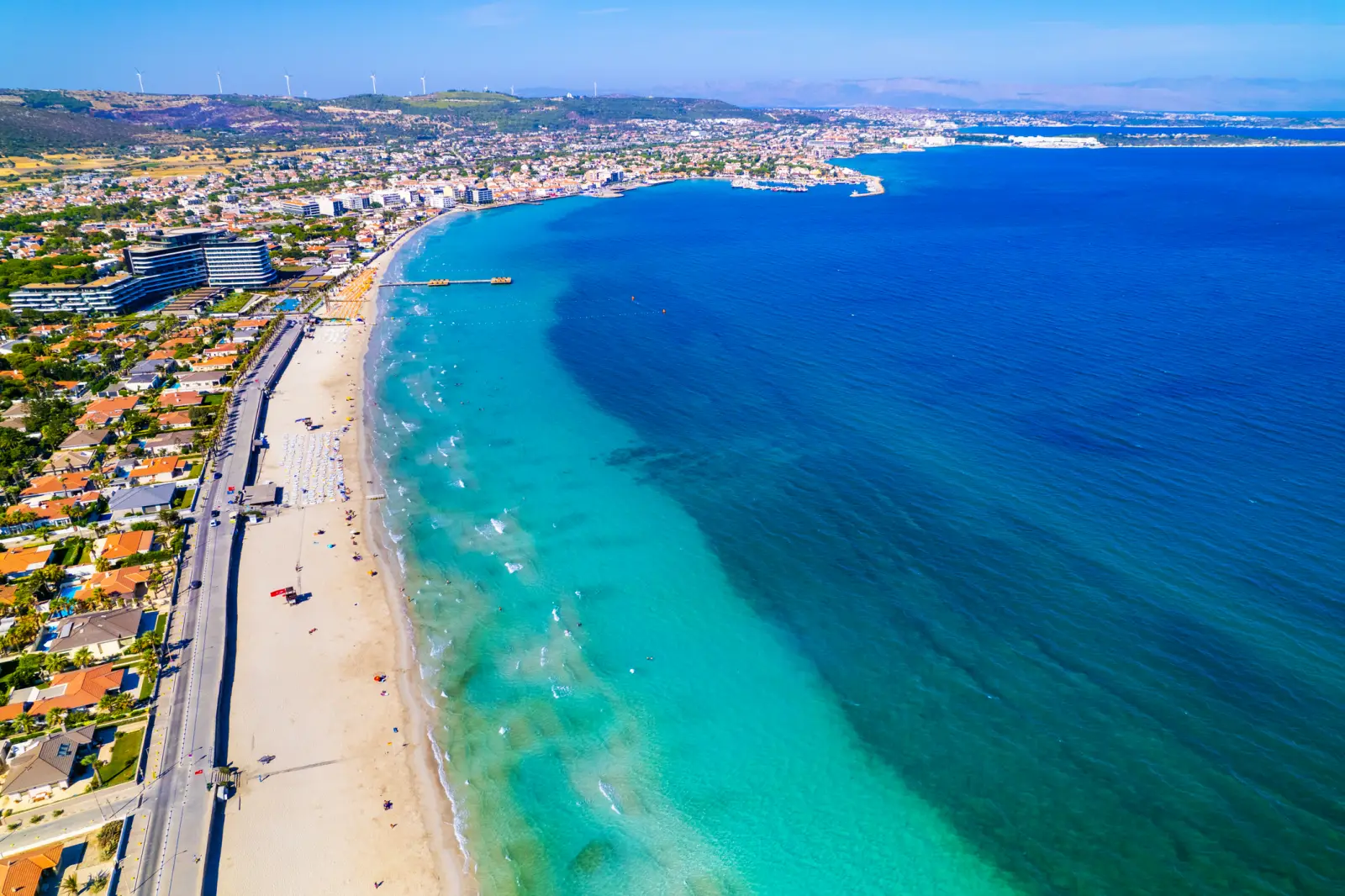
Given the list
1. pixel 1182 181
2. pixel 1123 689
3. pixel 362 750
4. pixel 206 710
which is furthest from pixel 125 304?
pixel 1182 181

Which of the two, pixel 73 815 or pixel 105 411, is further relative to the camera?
pixel 105 411

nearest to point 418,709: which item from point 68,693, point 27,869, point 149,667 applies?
point 149,667

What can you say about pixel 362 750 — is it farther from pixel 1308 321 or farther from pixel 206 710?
pixel 1308 321

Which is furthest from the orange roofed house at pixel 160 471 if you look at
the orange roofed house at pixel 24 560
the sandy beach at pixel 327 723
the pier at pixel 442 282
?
the pier at pixel 442 282

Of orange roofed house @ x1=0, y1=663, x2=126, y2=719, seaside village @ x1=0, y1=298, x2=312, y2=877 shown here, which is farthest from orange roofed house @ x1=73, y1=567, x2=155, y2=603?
orange roofed house @ x1=0, y1=663, x2=126, y2=719

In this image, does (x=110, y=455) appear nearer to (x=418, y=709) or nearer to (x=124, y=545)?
(x=124, y=545)

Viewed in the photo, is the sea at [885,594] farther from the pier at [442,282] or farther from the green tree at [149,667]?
the pier at [442,282]

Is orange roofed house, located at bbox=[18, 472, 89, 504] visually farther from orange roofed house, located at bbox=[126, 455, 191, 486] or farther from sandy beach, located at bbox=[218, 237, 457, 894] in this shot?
sandy beach, located at bbox=[218, 237, 457, 894]
